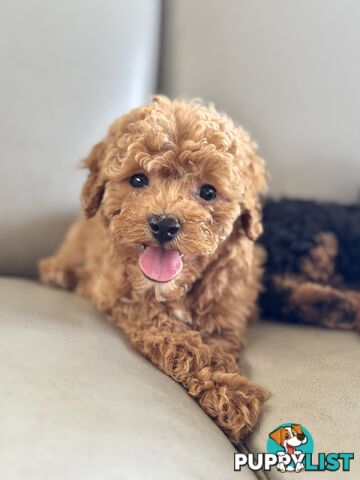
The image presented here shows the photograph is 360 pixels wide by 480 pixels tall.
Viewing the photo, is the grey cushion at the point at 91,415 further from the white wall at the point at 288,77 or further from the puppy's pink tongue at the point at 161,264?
the white wall at the point at 288,77

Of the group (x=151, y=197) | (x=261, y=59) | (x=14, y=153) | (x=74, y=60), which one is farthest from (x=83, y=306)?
(x=261, y=59)

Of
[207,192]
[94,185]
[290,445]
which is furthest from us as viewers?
[94,185]

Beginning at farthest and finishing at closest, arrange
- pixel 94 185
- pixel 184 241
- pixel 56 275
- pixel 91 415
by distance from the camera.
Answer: pixel 56 275, pixel 94 185, pixel 184 241, pixel 91 415

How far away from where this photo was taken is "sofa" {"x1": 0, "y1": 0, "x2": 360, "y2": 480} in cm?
107

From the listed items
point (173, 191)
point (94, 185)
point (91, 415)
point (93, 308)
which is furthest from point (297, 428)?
point (94, 185)

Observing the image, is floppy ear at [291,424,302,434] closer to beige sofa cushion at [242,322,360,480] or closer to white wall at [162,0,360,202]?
beige sofa cushion at [242,322,360,480]

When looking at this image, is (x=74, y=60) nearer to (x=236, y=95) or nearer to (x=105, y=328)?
(x=236, y=95)

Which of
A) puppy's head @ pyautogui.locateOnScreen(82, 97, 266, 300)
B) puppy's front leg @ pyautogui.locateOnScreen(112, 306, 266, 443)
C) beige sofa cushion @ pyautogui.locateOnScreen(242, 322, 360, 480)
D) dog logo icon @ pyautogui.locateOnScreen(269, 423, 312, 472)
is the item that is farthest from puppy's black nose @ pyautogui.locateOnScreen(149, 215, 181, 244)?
dog logo icon @ pyautogui.locateOnScreen(269, 423, 312, 472)

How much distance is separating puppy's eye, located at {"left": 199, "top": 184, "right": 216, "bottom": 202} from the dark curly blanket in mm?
581

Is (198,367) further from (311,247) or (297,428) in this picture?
(311,247)

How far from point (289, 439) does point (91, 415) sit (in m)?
0.46

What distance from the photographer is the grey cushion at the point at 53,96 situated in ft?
6.73

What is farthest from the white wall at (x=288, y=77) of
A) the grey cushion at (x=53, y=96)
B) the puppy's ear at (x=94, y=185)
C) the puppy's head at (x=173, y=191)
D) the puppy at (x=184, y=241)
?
the puppy's ear at (x=94, y=185)

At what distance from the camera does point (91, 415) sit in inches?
43.9
